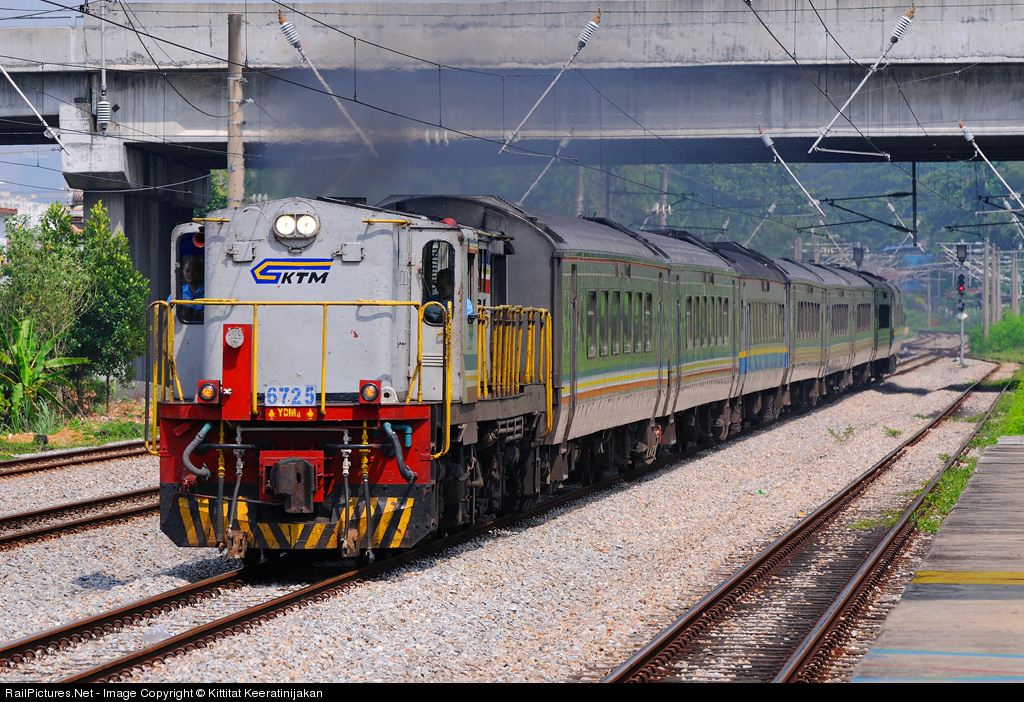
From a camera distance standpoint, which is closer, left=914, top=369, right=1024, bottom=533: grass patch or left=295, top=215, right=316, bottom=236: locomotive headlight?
left=295, top=215, right=316, bottom=236: locomotive headlight

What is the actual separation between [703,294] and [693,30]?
12.1 metres

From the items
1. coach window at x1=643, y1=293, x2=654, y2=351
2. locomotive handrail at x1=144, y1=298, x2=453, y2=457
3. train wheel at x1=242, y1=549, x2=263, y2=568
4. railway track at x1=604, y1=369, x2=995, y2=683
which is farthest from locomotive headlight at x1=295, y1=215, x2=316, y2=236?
coach window at x1=643, y1=293, x2=654, y2=351

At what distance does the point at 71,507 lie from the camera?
15844 millimetres

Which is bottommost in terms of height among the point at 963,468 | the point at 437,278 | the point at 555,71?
the point at 963,468

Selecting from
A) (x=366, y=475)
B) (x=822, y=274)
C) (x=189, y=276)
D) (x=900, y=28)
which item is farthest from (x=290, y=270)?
(x=822, y=274)

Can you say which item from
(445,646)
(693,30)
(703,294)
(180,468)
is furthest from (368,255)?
(693,30)

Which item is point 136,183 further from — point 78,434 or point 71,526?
point 71,526

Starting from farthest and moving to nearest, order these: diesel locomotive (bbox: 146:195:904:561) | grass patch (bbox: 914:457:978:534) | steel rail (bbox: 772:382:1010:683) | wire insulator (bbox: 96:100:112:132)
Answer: wire insulator (bbox: 96:100:112:132), grass patch (bbox: 914:457:978:534), diesel locomotive (bbox: 146:195:904:561), steel rail (bbox: 772:382:1010:683)

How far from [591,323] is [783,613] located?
5.89 m

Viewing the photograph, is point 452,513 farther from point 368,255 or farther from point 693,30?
point 693,30

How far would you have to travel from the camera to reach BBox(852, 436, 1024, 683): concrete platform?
8.06 meters

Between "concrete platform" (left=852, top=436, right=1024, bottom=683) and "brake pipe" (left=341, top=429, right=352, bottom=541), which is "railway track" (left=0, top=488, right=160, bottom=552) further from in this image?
"concrete platform" (left=852, top=436, right=1024, bottom=683)

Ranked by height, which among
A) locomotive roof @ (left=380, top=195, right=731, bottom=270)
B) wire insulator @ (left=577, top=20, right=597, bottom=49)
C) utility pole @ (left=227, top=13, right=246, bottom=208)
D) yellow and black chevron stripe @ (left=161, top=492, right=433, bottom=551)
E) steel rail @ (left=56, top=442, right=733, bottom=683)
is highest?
wire insulator @ (left=577, top=20, right=597, bottom=49)

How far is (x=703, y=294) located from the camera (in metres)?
22.4
